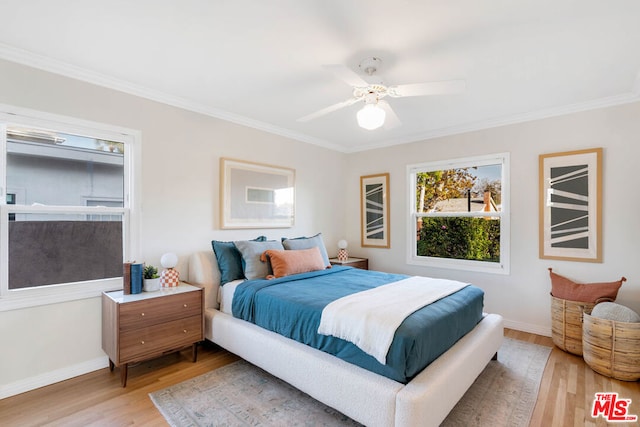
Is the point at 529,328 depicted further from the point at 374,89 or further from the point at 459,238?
the point at 374,89

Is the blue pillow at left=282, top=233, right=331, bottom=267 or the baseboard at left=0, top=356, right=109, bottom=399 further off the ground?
the blue pillow at left=282, top=233, right=331, bottom=267

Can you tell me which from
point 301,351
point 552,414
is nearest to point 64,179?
point 301,351

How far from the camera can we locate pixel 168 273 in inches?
109

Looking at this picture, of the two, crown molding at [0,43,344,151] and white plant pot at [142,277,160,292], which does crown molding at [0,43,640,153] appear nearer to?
crown molding at [0,43,344,151]

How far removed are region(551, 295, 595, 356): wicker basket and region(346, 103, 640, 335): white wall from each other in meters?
0.34

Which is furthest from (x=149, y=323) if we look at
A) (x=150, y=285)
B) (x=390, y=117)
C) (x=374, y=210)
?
(x=374, y=210)

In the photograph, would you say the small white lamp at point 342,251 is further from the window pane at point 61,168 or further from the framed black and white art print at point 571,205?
the window pane at point 61,168

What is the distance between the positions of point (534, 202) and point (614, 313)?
A: 51.5 inches

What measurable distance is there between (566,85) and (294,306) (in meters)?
3.00

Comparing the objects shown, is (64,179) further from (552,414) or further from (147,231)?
(552,414)

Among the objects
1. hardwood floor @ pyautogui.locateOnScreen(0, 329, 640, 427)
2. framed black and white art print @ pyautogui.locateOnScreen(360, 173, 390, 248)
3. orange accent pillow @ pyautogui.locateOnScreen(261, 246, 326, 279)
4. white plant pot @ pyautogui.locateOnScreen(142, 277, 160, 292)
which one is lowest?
hardwood floor @ pyautogui.locateOnScreen(0, 329, 640, 427)

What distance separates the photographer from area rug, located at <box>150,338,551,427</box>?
76.8 inches

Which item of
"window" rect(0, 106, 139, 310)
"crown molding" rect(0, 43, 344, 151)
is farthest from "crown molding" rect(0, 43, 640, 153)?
"window" rect(0, 106, 139, 310)

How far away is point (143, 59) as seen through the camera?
231cm
